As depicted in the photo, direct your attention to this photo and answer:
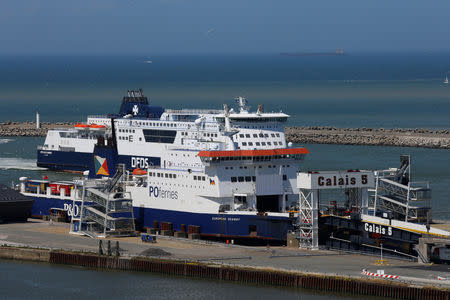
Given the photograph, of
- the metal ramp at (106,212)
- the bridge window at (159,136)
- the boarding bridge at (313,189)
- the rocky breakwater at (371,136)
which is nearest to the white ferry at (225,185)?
the boarding bridge at (313,189)

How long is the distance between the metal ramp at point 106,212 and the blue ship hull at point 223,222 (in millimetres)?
1940

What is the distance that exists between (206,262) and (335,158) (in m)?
51.9

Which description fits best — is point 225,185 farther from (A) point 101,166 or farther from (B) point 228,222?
(A) point 101,166

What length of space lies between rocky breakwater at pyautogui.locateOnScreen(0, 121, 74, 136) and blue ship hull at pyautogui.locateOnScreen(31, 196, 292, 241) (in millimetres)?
67599

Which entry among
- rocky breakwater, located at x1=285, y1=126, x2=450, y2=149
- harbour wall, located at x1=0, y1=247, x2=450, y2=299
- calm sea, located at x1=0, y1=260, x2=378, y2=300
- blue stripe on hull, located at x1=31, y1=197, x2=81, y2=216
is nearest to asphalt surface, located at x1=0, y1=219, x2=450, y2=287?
harbour wall, located at x1=0, y1=247, x2=450, y2=299

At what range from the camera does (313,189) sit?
5131 cm

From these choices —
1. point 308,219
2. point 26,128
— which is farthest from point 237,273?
point 26,128

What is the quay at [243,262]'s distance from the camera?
44.1 m

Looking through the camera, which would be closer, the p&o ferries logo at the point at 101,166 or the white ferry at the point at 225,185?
the white ferry at the point at 225,185

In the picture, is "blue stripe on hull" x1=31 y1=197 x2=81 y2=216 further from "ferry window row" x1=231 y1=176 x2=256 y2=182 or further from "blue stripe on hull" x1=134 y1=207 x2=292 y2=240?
"ferry window row" x1=231 y1=176 x2=256 y2=182

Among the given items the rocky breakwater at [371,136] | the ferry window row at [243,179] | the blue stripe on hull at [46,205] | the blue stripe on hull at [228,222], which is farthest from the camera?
the rocky breakwater at [371,136]

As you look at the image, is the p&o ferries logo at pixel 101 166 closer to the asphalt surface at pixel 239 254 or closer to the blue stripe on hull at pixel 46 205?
the blue stripe on hull at pixel 46 205

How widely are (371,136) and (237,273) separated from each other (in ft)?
239

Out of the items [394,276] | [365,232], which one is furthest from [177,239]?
[394,276]
